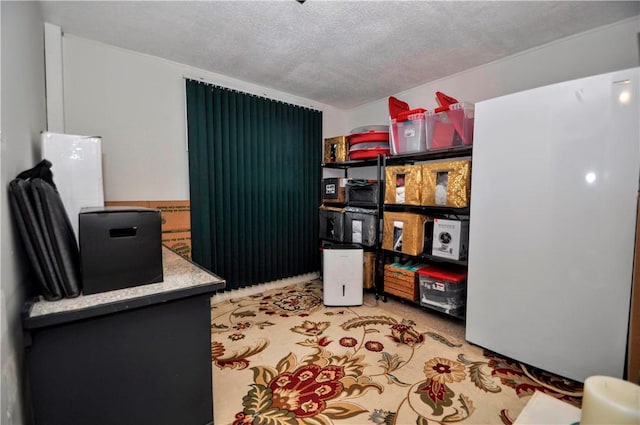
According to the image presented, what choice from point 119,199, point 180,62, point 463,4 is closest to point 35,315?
point 119,199

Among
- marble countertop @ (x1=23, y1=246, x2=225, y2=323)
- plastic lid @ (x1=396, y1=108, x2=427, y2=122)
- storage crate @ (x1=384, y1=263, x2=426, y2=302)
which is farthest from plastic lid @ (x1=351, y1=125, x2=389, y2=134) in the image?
marble countertop @ (x1=23, y1=246, x2=225, y2=323)

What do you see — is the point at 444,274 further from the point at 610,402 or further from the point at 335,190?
the point at 610,402

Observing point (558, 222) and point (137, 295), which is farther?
point (558, 222)

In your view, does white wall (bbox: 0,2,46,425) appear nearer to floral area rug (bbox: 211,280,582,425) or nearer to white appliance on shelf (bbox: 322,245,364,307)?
floral area rug (bbox: 211,280,582,425)

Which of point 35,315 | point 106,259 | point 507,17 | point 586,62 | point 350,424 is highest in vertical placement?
point 507,17

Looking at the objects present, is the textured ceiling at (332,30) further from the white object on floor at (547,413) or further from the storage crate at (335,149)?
the white object on floor at (547,413)

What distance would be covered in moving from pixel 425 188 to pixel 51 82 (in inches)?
123

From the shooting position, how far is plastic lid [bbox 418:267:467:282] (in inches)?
96.1

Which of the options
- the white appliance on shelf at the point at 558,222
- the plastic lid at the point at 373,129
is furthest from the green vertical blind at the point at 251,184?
the white appliance on shelf at the point at 558,222

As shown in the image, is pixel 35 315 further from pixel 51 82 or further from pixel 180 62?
pixel 180 62

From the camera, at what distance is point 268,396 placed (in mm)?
1615

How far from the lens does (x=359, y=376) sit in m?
1.80

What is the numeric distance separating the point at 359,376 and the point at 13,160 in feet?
6.79

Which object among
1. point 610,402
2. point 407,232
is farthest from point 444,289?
point 610,402
